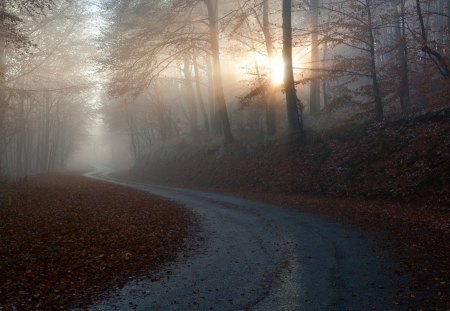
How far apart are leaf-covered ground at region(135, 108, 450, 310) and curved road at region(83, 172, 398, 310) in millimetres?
667

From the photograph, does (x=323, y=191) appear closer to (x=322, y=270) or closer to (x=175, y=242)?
(x=175, y=242)

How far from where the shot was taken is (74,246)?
999 cm

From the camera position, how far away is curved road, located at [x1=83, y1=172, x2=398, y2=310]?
682cm

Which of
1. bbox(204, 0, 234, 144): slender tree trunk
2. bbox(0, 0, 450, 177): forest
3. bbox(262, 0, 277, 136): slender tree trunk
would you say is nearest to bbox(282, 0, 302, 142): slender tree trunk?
bbox(0, 0, 450, 177): forest

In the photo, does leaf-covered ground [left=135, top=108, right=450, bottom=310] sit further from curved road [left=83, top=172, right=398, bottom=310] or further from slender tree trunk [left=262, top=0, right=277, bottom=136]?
slender tree trunk [left=262, top=0, right=277, bottom=136]

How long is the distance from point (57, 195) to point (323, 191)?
450 inches

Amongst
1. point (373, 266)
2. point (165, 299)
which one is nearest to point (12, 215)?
point (165, 299)

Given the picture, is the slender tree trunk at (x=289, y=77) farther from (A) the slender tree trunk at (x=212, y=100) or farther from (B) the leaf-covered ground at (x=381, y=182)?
(A) the slender tree trunk at (x=212, y=100)

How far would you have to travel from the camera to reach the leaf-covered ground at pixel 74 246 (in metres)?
7.53

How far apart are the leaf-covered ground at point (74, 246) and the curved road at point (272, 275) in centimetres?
74

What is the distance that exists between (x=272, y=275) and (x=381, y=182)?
9.17m

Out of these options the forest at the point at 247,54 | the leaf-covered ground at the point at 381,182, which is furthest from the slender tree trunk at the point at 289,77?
the leaf-covered ground at the point at 381,182

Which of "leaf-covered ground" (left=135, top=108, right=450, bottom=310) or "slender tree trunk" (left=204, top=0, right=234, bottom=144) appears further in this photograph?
"slender tree trunk" (left=204, top=0, right=234, bottom=144)

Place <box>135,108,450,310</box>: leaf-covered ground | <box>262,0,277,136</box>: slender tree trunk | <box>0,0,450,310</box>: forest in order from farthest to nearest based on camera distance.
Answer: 1. <box>262,0,277,136</box>: slender tree trunk
2. <box>0,0,450,310</box>: forest
3. <box>135,108,450,310</box>: leaf-covered ground
